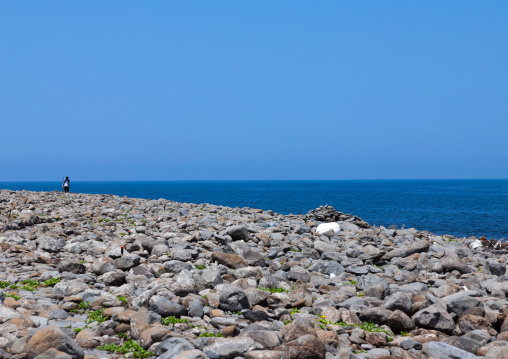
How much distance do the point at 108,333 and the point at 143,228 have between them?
8859 millimetres

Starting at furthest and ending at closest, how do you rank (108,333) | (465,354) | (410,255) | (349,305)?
1. (410,255)
2. (349,305)
3. (108,333)
4. (465,354)

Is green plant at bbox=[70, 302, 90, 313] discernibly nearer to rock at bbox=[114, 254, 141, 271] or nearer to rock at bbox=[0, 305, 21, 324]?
rock at bbox=[0, 305, 21, 324]

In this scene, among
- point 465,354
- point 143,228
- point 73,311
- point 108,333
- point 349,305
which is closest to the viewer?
point 465,354

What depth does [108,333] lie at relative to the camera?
6.08 metres

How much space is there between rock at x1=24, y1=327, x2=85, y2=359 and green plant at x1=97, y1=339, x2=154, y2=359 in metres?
0.50

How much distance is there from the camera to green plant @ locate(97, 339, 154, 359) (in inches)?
213

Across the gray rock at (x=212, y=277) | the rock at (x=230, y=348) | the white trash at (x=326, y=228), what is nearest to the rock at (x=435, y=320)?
the rock at (x=230, y=348)

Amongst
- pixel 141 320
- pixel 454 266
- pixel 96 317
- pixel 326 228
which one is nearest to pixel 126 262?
pixel 96 317

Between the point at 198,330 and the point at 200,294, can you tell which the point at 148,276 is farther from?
the point at 198,330

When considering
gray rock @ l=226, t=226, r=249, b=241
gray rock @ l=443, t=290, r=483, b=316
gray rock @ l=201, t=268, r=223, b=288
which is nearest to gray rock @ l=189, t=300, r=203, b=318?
gray rock @ l=201, t=268, r=223, b=288

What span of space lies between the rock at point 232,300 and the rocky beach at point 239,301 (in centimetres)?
2

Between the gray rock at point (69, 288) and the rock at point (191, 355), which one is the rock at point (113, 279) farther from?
the rock at point (191, 355)

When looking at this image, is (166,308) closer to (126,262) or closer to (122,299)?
(122,299)

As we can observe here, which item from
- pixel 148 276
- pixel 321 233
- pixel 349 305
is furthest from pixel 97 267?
pixel 321 233
